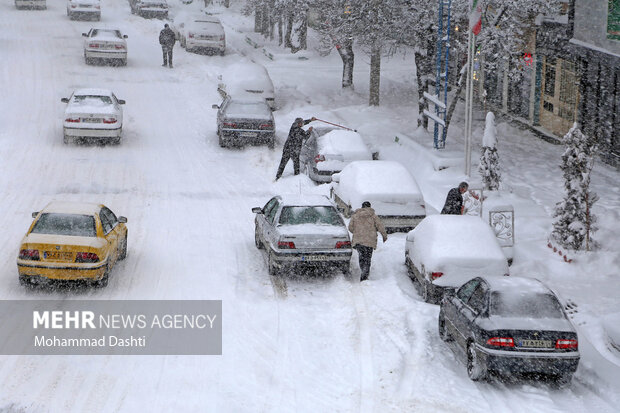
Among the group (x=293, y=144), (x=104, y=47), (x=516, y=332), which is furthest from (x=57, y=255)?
(x=104, y=47)

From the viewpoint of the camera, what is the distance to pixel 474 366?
12164 millimetres

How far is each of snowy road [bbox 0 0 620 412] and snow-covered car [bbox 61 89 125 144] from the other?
559 mm

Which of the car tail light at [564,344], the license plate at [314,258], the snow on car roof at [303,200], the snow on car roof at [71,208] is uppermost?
the snow on car roof at [71,208]

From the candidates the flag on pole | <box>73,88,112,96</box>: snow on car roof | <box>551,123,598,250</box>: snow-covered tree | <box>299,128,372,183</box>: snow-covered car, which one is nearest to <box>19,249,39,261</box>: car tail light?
<box>551,123,598,250</box>: snow-covered tree

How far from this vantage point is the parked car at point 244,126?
2742 cm

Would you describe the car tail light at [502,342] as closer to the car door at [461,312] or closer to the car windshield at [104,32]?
the car door at [461,312]

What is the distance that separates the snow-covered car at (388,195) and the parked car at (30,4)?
39.4 meters

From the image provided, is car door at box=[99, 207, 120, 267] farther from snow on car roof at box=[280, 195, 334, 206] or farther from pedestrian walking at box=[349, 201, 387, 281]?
pedestrian walking at box=[349, 201, 387, 281]

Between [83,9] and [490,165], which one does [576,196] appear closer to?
[490,165]

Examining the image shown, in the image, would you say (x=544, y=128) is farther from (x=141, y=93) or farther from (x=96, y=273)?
(x=96, y=273)

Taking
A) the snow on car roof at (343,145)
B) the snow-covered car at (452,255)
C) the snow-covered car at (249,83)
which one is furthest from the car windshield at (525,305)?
the snow-covered car at (249,83)

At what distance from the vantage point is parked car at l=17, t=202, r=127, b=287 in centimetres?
1448

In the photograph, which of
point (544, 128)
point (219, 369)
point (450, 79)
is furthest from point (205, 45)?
point (219, 369)

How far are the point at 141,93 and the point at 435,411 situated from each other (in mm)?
26100
